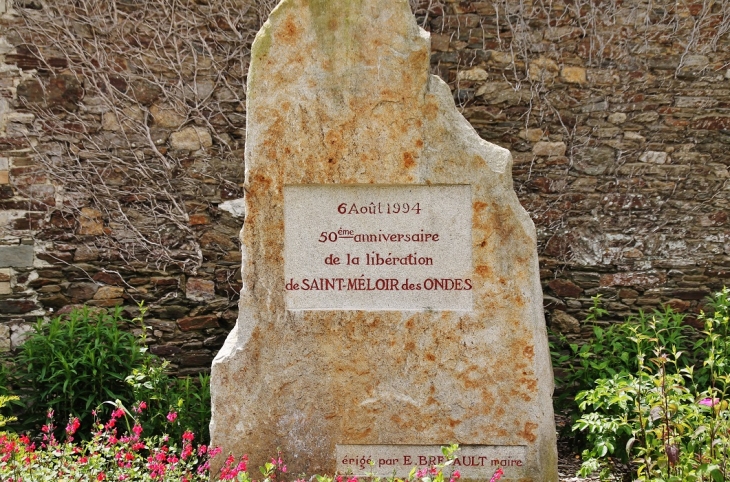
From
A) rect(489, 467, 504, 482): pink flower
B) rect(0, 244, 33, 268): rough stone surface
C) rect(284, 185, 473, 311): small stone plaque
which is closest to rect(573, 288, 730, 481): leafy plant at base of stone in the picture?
rect(489, 467, 504, 482): pink flower

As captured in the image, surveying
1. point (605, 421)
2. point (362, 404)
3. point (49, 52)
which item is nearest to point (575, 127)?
point (605, 421)

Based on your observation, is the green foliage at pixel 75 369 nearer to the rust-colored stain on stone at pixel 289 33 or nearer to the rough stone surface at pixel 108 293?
the rough stone surface at pixel 108 293

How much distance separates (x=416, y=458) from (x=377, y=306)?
2.28 ft

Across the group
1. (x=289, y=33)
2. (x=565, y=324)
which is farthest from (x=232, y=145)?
(x=565, y=324)

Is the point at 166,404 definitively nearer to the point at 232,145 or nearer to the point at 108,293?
the point at 108,293

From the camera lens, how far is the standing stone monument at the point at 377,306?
3.39 meters

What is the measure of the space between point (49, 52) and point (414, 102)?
3242mm

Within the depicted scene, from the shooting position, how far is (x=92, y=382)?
4.62 metres

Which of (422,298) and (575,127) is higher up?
(575,127)

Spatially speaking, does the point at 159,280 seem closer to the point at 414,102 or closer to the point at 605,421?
the point at 414,102

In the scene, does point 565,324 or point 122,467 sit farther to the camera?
point 565,324

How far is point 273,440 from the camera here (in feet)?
11.1

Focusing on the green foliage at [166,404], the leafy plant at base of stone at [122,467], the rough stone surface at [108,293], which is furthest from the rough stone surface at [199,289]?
the leafy plant at base of stone at [122,467]

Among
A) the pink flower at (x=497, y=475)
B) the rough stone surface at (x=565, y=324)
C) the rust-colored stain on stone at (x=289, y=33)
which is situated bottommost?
the pink flower at (x=497, y=475)
